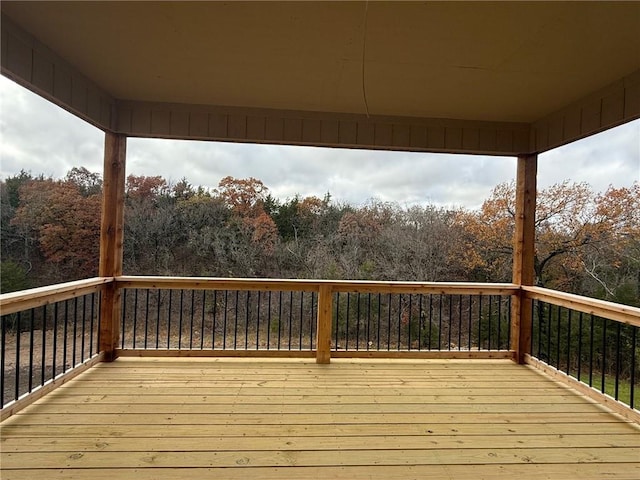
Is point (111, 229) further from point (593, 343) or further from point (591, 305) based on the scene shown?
point (593, 343)

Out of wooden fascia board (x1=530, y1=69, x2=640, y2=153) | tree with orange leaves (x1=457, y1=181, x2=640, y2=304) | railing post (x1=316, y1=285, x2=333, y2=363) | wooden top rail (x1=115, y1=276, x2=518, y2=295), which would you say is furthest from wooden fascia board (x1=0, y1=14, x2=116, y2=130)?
tree with orange leaves (x1=457, y1=181, x2=640, y2=304)

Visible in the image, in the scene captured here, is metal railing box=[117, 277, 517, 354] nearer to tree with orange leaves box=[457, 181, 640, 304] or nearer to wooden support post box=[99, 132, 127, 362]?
wooden support post box=[99, 132, 127, 362]

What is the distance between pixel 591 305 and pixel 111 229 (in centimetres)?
430

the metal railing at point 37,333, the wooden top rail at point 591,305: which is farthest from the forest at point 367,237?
the wooden top rail at point 591,305

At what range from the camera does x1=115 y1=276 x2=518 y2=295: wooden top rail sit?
11.1 feet

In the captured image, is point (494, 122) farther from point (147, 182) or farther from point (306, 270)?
point (147, 182)

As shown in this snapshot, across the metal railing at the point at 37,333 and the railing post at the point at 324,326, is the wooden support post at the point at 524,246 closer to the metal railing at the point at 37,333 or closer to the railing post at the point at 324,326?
the railing post at the point at 324,326

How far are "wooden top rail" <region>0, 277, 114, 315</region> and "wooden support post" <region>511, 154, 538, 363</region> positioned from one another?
415 cm

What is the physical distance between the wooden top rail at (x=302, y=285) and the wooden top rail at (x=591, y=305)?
24 cm

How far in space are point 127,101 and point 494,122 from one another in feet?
12.0

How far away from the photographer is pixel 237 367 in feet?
10.7

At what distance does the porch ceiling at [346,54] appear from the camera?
186cm

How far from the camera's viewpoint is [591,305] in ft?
9.07

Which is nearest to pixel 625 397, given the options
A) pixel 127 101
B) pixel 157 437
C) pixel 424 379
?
pixel 424 379
